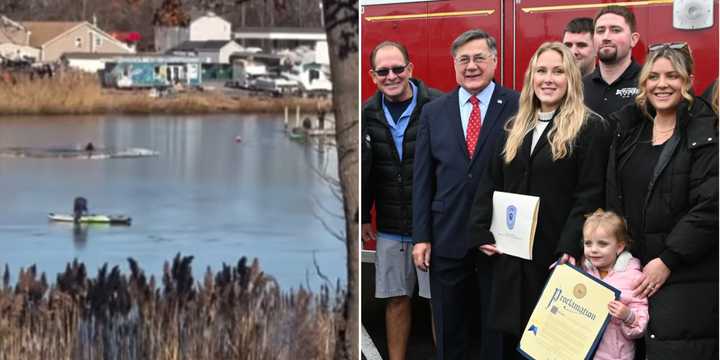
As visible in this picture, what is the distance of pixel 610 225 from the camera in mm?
3770

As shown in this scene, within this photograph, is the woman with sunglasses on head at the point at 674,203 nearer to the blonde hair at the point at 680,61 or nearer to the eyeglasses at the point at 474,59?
the blonde hair at the point at 680,61

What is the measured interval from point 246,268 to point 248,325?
0.94 ft

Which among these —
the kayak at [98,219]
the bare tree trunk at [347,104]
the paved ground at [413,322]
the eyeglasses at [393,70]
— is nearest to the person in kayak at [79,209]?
the kayak at [98,219]

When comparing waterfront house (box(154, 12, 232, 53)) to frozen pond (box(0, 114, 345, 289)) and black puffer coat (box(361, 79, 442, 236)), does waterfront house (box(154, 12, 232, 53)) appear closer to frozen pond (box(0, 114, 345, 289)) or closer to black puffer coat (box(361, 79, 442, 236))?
frozen pond (box(0, 114, 345, 289))

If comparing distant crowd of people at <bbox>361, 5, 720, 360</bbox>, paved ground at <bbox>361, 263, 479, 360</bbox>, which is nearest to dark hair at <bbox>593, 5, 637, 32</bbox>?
distant crowd of people at <bbox>361, 5, 720, 360</bbox>

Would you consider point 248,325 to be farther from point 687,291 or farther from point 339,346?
point 687,291

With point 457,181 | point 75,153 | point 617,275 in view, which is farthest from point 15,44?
point 617,275

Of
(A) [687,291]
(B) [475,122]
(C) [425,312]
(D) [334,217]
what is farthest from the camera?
(D) [334,217]

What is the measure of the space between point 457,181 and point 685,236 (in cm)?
88

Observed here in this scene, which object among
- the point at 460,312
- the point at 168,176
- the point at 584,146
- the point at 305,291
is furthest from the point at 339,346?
A: the point at 584,146

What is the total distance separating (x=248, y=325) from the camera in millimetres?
5965

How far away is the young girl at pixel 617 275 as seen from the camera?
3771mm

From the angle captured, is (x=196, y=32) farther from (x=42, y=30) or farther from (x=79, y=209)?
(x=79, y=209)

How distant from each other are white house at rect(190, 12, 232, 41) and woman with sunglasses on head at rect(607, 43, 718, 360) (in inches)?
106
